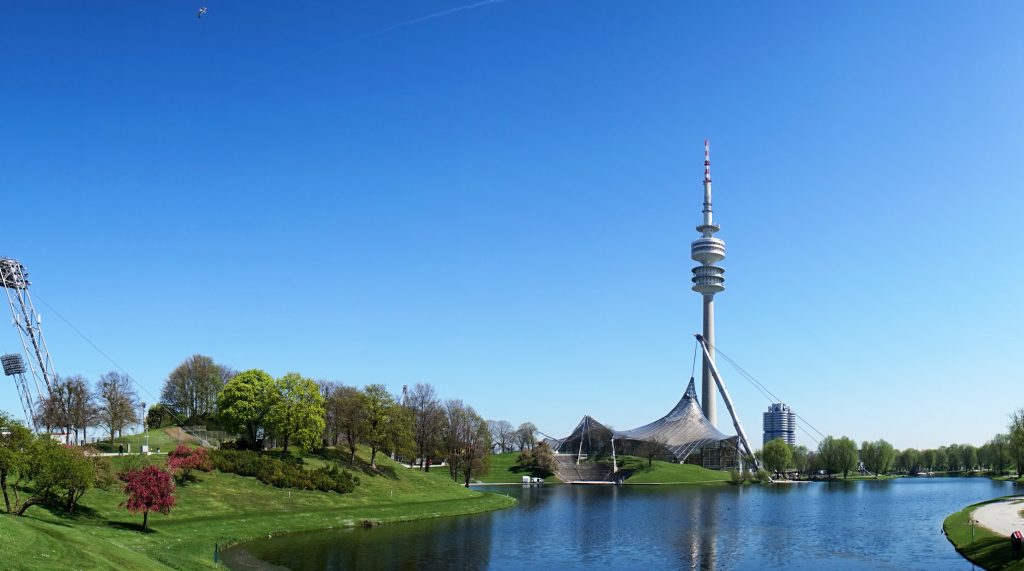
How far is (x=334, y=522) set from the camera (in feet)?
204

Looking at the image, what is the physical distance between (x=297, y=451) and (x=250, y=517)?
26.7 m

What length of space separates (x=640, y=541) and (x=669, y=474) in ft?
345

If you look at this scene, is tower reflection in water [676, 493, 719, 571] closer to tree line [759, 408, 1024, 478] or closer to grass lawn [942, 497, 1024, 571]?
grass lawn [942, 497, 1024, 571]

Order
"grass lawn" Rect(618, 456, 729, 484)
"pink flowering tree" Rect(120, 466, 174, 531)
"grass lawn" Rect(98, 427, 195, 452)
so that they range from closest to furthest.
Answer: "pink flowering tree" Rect(120, 466, 174, 531) < "grass lawn" Rect(98, 427, 195, 452) < "grass lawn" Rect(618, 456, 729, 484)

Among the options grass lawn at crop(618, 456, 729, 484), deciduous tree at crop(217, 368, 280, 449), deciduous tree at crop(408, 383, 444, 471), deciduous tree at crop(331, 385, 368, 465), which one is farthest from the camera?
grass lawn at crop(618, 456, 729, 484)

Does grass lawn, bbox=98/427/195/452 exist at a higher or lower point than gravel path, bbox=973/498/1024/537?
higher

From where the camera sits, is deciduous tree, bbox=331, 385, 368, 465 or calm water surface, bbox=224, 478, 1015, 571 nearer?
calm water surface, bbox=224, 478, 1015, 571

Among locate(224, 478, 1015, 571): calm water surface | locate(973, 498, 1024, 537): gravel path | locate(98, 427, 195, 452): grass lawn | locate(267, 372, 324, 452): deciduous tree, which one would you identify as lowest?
locate(224, 478, 1015, 571): calm water surface

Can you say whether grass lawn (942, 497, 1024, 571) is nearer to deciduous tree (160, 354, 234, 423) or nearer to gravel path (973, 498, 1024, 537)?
gravel path (973, 498, 1024, 537)

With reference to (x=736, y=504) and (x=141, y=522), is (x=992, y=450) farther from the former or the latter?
(x=141, y=522)

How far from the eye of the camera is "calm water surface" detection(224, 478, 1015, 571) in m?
46.5

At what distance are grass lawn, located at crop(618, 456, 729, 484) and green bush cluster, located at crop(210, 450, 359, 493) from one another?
86.9 metres

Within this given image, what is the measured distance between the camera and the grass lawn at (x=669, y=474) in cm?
15388

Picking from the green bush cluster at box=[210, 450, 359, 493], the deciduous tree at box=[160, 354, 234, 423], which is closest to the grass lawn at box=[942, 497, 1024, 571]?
the green bush cluster at box=[210, 450, 359, 493]
